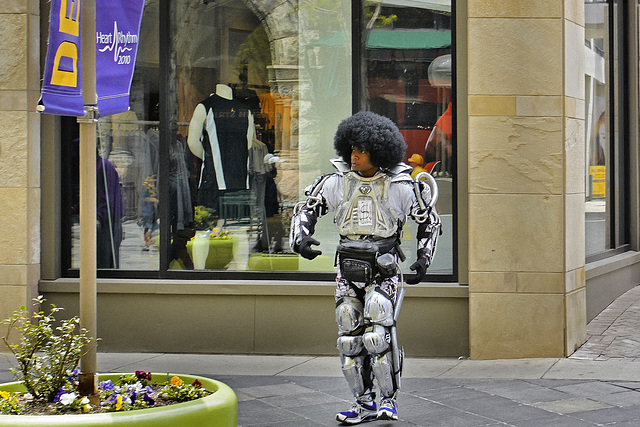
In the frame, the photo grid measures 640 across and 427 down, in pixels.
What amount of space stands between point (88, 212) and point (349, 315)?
76.4 inches

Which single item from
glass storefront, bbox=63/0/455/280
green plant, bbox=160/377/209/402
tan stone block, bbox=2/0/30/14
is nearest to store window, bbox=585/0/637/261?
glass storefront, bbox=63/0/455/280

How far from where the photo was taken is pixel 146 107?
27.9ft

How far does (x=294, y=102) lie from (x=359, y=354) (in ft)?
11.7

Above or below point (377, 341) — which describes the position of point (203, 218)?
above

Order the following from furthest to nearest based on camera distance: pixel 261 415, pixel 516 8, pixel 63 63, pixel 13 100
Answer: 1. pixel 13 100
2. pixel 516 8
3. pixel 261 415
4. pixel 63 63

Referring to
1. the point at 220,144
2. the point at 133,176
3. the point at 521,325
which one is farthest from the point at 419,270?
the point at 133,176

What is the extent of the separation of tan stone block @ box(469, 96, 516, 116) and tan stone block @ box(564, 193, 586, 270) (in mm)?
924

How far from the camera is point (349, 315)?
563 cm

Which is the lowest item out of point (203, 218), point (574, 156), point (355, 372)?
point (355, 372)

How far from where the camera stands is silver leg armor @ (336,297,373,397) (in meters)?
5.58

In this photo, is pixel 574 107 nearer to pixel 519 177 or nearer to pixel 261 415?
pixel 519 177

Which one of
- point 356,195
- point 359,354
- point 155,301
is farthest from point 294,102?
point 359,354

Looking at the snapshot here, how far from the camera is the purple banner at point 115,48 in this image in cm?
609

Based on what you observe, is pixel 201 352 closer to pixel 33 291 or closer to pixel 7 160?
pixel 33 291
